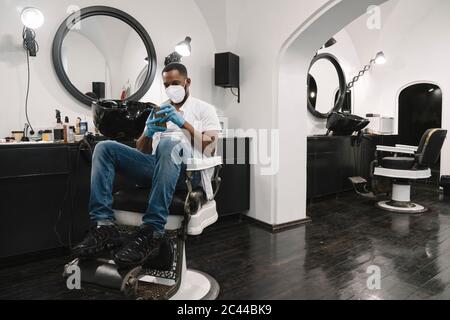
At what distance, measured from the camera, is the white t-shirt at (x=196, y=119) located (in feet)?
6.14

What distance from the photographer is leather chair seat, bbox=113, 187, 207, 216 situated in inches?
59.1

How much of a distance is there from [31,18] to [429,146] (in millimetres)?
4149

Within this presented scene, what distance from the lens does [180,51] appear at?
A: 10.2 ft

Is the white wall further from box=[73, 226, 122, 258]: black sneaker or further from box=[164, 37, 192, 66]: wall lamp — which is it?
box=[73, 226, 122, 258]: black sneaker

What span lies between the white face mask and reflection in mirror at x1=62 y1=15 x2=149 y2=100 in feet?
4.17

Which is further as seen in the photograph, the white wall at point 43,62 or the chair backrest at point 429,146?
the chair backrest at point 429,146

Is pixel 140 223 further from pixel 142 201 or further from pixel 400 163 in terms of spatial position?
pixel 400 163

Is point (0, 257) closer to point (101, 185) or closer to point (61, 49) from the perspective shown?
point (101, 185)

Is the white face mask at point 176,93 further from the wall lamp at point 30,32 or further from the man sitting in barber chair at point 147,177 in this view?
the wall lamp at point 30,32

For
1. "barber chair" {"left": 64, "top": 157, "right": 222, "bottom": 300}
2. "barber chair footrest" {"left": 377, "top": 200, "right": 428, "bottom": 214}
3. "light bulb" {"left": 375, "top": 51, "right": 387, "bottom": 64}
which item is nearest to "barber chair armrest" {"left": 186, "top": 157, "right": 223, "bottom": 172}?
"barber chair" {"left": 64, "top": 157, "right": 222, "bottom": 300}

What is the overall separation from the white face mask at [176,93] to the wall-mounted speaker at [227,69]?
4.94 ft

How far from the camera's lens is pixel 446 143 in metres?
4.94

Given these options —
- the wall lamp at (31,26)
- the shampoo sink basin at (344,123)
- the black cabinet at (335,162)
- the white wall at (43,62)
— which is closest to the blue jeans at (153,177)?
the white wall at (43,62)
